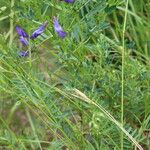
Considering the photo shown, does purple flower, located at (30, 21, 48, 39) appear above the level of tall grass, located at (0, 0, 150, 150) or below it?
above

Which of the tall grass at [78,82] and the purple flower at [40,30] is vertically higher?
the purple flower at [40,30]

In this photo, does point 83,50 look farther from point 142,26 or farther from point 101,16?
point 142,26

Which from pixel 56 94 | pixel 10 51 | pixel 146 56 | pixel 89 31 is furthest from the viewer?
pixel 146 56

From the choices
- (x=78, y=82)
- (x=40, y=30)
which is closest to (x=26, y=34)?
(x=40, y=30)

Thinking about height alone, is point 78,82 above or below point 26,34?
below

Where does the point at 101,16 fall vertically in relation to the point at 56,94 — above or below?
above

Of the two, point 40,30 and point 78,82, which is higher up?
point 40,30

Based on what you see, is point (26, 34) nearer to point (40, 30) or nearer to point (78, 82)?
point (40, 30)

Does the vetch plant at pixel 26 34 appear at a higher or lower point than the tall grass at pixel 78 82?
higher

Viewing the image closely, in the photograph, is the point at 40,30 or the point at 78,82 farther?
the point at 78,82

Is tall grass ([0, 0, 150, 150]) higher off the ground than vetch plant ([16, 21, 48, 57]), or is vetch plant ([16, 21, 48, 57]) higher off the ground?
vetch plant ([16, 21, 48, 57])

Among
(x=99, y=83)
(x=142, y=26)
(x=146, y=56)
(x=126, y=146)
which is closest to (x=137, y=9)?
(x=142, y=26)
